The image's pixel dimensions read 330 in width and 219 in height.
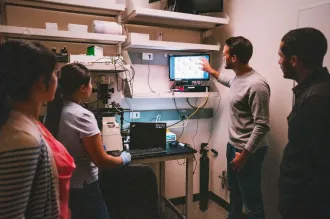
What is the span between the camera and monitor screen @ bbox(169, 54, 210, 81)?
2.61 meters

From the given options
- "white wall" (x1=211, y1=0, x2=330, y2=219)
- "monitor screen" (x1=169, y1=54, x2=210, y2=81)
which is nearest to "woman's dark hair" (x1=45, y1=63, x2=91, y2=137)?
"monitor screen" (x1=169, y1=54, x2=210, y2=81)

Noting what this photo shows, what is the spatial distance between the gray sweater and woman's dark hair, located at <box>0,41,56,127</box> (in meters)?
1.44

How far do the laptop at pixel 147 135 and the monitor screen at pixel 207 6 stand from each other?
51.1 inches

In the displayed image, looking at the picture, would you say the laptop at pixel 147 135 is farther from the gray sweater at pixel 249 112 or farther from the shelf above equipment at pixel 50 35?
the shelf above equipment at pixel 50 35

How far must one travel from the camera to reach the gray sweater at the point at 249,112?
175 centimetres

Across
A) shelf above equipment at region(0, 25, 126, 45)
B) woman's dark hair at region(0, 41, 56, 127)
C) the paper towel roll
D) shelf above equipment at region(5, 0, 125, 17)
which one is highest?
shelf above equipment at region(5, 0, 125, 17)

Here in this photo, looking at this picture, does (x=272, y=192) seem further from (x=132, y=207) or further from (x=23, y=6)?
(x=23, y=6)

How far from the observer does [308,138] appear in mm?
1066

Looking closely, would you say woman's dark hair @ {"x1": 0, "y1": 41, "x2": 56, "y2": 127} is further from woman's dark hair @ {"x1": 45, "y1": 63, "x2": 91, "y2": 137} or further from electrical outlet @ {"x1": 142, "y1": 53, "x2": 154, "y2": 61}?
electrical outlet @ {"x1": 142, "y1": 53, "x2": 154, "y2": 61}

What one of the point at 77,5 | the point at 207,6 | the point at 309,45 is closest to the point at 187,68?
the point at 207,6

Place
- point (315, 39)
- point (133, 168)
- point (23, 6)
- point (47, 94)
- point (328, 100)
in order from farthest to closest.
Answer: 1. point (23, 6)
2. point (133, 168)
3. point (315, 39)
4. point (328, 100)
5. point (47, 94)

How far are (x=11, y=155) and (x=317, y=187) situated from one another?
3.97 ft

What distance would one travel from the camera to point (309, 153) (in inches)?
42.2

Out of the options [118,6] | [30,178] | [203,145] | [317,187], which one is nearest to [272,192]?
[203,145]
